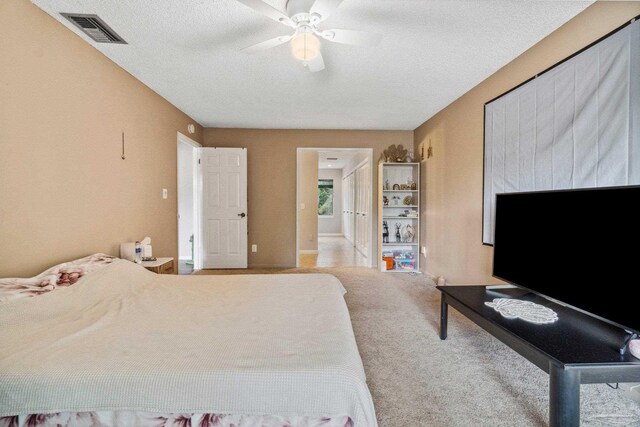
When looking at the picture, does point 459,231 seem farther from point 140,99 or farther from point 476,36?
point 140,99

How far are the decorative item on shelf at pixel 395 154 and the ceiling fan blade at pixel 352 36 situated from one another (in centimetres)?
310

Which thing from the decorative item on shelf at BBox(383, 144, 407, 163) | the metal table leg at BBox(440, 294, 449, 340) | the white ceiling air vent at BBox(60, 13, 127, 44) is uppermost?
the white ceiling air vent at BBox(60, 13, 127, 44)

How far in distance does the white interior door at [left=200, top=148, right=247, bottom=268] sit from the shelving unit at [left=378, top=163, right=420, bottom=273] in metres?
2.34

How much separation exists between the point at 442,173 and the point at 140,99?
3891 millimetres

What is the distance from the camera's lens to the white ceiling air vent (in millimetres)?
2098

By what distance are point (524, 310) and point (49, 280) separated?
9.44 ft

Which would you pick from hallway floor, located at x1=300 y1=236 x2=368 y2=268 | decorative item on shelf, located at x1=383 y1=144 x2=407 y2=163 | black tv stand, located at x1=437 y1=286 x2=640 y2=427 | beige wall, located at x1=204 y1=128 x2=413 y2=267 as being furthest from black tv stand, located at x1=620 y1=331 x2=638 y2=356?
beige wall, located at x1=204 y1=128 x2=413 y2=267

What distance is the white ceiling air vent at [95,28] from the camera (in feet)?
6.88

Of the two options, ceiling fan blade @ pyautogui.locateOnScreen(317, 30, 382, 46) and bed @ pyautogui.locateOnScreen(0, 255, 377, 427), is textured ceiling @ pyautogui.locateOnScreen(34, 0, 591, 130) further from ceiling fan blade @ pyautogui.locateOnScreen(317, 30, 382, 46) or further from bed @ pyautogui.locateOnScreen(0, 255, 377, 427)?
bed @ pyautogui.locateOnScreen(0, 255, 377, 427)

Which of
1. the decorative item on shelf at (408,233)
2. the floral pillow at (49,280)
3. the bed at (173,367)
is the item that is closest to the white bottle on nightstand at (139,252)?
the floral pillow at (49,280)

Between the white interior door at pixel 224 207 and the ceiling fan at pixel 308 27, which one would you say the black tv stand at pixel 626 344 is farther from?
the white interior door at pixel 224 207

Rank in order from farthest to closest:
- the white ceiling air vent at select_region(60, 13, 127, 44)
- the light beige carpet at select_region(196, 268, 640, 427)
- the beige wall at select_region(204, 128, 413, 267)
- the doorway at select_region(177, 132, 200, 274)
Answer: the doorway at select_region(177, 132, 200, 274)
the beige wall at select_region(204, 128, 413, 267)
the white ceiling air vent at select_region(60, 13, 127, 44)
the light beige carpet at select_region(196, 268, 640, 427)

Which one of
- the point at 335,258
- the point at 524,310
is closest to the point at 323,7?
the point at 524,310

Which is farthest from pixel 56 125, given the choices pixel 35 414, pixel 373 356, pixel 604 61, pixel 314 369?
pixel 604 61
